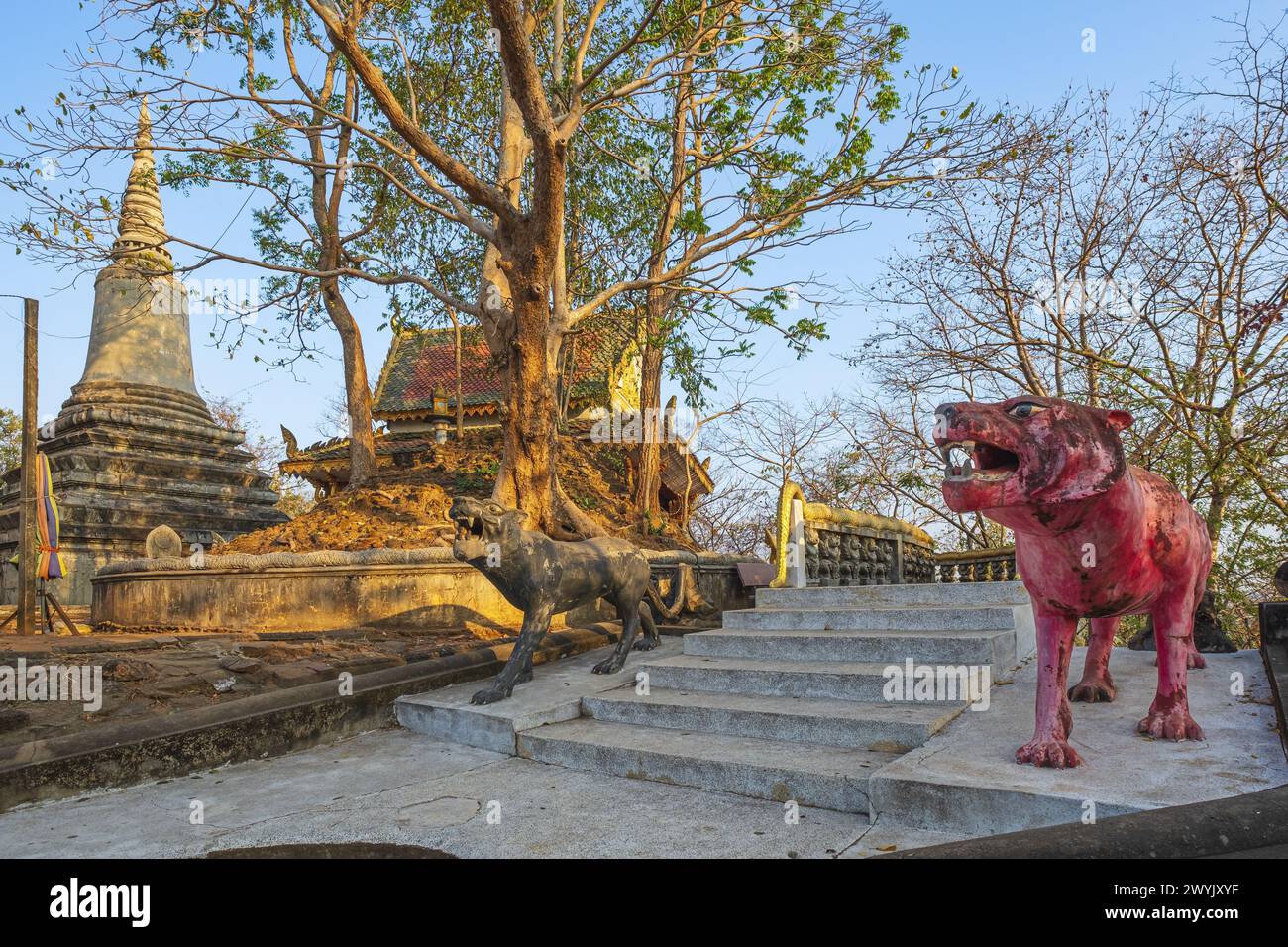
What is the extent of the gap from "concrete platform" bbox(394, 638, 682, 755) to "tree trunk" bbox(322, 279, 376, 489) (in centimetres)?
869

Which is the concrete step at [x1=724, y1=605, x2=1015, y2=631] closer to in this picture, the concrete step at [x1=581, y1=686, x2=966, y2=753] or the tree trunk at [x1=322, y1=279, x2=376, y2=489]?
the concrete step at [x1=581, y1=686, x2=966, y2=753]

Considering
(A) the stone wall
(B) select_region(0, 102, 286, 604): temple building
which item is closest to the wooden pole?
(A) the stone wall

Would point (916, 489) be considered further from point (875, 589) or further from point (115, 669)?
point (115, 669)

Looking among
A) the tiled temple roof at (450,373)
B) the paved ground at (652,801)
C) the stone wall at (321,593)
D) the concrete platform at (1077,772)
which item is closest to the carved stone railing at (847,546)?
the stone wall at (321,593)

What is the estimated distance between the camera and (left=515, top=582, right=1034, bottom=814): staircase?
11.8 ft

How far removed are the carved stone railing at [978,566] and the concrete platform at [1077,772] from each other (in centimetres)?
679

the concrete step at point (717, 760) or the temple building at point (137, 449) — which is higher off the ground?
the temple building at point (137, 449)

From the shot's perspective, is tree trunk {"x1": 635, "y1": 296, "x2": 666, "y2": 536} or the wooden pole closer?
the wooden pole

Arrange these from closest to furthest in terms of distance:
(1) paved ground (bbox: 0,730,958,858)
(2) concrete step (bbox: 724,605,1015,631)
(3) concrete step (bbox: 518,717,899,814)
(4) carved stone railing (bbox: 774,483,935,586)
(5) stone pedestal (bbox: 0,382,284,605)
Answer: (1) paved ground (bbox: 0,730,958,858)
(3) concrete step (bbox: 518,717,899,814)
(2) concrete step (bbox: 724,605,1015,631)
(4) carved stone railing (bbox: 774,483,935,586)
(5) stone pedestal (bbox: 0,382,284,605)

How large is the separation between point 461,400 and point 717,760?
14.9m

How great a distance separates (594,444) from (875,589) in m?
10.5

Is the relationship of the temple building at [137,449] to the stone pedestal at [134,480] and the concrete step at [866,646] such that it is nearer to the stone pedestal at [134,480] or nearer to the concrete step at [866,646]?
the stone pedestal at [134,480]

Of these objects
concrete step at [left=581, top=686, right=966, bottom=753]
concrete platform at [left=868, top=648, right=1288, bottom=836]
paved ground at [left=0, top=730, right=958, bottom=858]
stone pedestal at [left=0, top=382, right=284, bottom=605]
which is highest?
stone pedestal at [left=0, top=382, right=284, bottom=605]

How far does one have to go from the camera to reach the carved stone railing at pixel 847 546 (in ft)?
25.8
